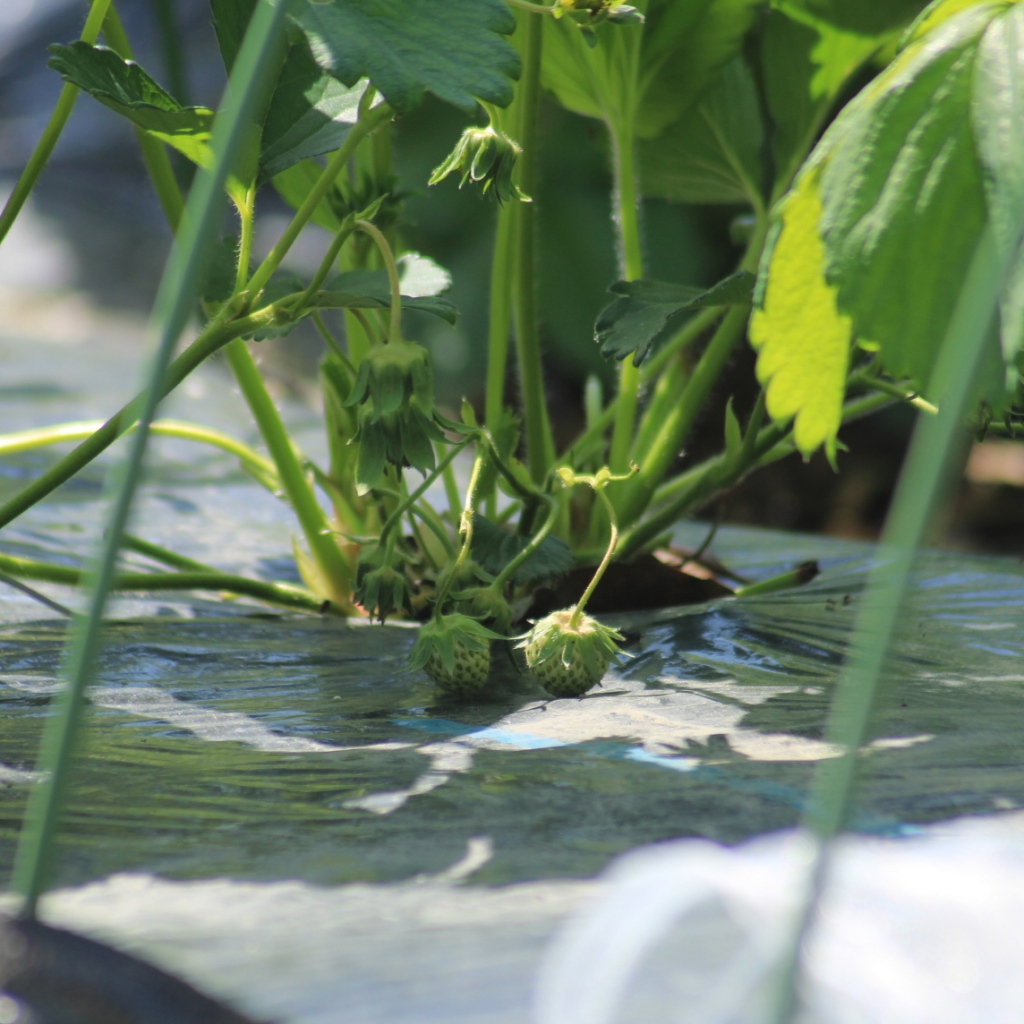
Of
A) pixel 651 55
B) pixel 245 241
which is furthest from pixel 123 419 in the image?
pixel 651 55

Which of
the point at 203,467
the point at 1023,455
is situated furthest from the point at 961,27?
the point at 1023,455

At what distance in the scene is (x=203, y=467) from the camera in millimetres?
965

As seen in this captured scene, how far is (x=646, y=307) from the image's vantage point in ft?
1.68

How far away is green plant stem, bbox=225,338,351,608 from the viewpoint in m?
0.61

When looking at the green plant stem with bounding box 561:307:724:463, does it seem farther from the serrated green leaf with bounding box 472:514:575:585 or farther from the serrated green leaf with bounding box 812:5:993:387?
the serrated green leaf with bounding box 812:5:993:387

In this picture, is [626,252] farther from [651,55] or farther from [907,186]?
[907,186]

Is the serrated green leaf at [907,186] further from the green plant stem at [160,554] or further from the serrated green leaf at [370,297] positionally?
the green plant stem at [160,554]

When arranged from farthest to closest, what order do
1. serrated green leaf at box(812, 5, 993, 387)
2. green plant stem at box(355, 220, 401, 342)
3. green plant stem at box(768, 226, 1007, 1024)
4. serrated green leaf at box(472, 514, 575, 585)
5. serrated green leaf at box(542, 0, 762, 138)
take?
serrated green leaf at box(542, 0, 762, 138), serrated green leaf at box(472, 514, 575, 585), green plant stem at box(355, 220, 401, 342), serrated green leaf at box(812, 5, 993, 387), green plant stem at box(768, 226, 1007, 1024)

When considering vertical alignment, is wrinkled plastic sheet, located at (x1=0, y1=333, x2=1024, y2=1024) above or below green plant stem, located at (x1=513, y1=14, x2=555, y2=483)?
below

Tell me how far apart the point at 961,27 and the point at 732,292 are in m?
0.17

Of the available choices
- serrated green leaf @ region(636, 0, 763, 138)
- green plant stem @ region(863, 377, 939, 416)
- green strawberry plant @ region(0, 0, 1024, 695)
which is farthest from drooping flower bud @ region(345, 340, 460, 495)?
serrated green leaf @ region(636, 0, 763, 138)

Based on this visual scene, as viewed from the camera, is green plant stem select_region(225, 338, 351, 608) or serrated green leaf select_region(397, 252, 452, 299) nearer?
serrated green leaf select_region(397, 252, 452, 299)

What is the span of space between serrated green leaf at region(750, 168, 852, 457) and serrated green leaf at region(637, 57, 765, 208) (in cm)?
38

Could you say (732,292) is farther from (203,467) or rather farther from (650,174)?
(203,467)
